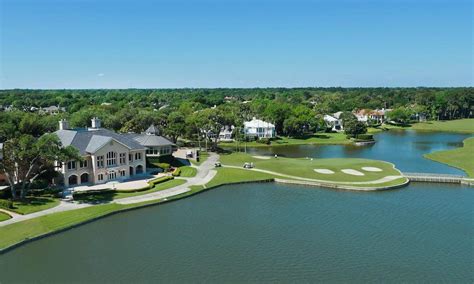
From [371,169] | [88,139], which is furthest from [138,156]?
[371,169]

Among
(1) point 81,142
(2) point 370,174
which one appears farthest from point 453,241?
(1) point 81,142

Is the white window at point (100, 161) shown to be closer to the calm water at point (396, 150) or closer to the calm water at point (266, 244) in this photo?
the calm water at point (266, 244)

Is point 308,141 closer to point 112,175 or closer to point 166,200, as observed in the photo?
point 112,175

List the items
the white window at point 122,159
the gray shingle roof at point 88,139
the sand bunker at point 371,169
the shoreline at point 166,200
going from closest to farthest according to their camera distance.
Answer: the shoreline at point 166,200
the gray shingle roof at point 88,139
the white window at point 122,159
the sand bunker at point 371,169

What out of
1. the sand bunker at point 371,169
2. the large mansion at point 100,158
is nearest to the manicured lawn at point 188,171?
the large mansion at point 100,158

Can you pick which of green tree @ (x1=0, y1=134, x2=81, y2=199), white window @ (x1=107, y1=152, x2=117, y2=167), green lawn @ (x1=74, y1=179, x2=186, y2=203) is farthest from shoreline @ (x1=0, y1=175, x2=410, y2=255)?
white window @ (x1=107, y1=152, x2=117, y2=167)

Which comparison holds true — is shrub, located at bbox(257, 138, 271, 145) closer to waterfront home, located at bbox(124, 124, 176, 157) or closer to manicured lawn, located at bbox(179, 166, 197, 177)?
waterfront home, located at bbox(124, 124, 176, 157)
